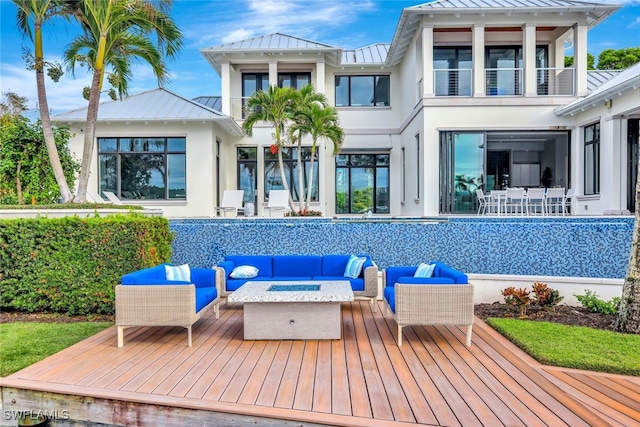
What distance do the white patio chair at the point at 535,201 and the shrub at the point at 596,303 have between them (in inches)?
192

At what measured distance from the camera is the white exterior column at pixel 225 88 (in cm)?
1631

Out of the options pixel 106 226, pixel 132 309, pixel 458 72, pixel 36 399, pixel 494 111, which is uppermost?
pixel 458 72

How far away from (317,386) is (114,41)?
7.73 metres

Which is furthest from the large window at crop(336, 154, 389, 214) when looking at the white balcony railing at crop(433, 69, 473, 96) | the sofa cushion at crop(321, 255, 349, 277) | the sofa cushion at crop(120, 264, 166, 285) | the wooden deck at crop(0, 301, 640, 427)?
the wooden deck at crop(0, 301, 640, 427)

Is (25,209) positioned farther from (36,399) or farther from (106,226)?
(36,399)

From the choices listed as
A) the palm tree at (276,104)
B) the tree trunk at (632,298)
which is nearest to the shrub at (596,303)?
the tree trunk at (632,298)

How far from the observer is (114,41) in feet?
27.7

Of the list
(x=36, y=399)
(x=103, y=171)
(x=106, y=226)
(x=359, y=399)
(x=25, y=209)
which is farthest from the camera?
(x=103, y=171)

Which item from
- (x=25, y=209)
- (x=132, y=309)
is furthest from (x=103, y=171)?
(x=132, y=309)

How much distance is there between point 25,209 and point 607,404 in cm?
834

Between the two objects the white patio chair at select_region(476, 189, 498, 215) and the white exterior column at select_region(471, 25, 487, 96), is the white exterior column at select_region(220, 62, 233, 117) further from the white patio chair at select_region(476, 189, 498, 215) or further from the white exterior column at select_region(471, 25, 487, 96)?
the white patio chair at select_region(476, 189, 498, 215)

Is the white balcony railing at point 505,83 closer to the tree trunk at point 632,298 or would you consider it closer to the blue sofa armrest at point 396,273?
the tree trunk at point 632,298

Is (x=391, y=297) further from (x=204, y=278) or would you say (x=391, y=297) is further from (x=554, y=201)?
(x=554, y=201)

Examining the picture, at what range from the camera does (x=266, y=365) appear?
444cm
